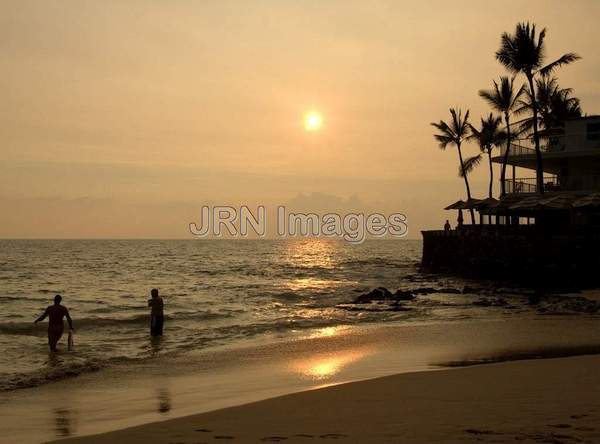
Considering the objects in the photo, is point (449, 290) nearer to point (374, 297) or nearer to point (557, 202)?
point (374, 297)

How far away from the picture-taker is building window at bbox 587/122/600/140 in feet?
151

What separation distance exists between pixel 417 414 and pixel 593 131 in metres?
43.1

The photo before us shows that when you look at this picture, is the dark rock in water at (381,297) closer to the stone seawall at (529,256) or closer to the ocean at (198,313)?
the ocean at (198,313)

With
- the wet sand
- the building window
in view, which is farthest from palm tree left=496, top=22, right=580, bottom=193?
the wet sand

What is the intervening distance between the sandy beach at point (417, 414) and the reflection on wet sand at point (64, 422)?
3.25 feet

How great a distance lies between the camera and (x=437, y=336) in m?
19.3

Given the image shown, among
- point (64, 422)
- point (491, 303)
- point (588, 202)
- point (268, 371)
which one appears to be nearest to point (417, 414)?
point (64, 422)

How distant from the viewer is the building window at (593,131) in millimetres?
45938

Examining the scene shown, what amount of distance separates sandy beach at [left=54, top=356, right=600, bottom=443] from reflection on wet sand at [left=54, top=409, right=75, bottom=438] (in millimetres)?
990

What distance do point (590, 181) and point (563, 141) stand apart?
4450 millimetres

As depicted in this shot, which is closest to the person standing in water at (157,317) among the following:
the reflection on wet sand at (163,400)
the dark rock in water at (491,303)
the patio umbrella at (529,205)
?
the reflection on wet sand at (163,400)

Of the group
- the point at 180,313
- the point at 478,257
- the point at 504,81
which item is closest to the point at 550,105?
the point at 504,81

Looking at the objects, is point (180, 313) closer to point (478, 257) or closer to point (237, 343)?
point (237, 343)

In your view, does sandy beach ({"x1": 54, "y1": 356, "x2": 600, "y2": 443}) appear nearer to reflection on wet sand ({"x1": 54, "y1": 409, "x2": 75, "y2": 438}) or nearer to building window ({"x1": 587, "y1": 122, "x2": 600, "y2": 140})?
reflection on wet sand ({"x1": 54, "y1": 409, "x2": 75, "y2": 438})
